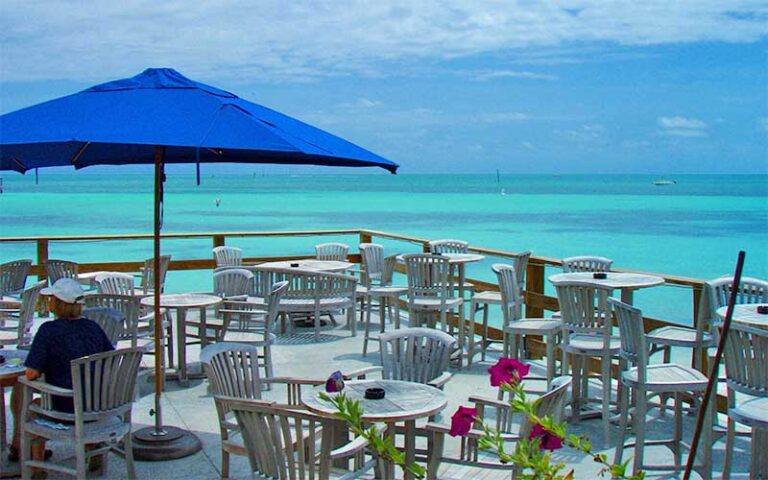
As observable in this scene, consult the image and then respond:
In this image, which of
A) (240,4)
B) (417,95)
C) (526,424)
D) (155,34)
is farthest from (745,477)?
(417,95)

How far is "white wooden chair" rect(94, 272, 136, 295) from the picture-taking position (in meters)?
7.39

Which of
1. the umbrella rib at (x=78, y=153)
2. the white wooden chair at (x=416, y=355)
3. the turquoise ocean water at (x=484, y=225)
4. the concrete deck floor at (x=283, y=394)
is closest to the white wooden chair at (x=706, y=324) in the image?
the concrete deck floor at (x=283, y=394)

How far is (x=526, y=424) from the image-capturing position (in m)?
3.34

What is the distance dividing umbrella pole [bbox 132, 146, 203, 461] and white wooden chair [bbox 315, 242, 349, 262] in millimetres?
5227

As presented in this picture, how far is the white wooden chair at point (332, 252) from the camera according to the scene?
33.9 feet

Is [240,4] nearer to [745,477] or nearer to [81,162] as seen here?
[81,162]

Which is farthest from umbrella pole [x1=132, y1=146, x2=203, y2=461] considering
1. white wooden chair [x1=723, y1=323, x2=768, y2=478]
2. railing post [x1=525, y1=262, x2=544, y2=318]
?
railing post [x1=525, y1=262, x2=544, y2=318]

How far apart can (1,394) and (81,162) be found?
5.31 feet

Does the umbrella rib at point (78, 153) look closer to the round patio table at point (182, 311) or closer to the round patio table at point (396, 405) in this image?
the round patio table at point (182, 311)

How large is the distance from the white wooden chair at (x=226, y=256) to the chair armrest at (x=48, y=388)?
17.8 feet

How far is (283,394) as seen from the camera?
6465 millimetres

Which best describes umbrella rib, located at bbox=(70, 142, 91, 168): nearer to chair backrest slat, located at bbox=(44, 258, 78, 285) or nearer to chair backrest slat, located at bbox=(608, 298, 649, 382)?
chair backrest slat, located at bbox=(608, 298, 649, 382)

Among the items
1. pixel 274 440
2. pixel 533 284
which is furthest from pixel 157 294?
pixel 533 284

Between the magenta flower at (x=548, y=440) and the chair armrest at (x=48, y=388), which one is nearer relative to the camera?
the magenta flower at (x=548, y=440)
